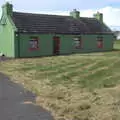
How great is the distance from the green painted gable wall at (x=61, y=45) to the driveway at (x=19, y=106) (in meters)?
21.7

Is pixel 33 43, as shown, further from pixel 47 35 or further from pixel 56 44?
pixel 56 44

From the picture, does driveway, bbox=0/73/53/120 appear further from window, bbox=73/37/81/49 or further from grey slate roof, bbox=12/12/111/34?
window, bbox=73/37/81/49

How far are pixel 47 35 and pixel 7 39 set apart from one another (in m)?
4.60

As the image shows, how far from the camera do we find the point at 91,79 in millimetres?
18203

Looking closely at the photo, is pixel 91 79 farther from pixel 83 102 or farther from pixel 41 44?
pixel 41 44

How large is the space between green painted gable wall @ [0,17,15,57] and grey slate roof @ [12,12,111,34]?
39.6 inches

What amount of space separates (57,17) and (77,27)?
283cm

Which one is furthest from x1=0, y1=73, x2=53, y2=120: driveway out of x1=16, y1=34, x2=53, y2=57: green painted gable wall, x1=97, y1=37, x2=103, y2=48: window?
x1=97, y1=37, x2=103, y2=48: window

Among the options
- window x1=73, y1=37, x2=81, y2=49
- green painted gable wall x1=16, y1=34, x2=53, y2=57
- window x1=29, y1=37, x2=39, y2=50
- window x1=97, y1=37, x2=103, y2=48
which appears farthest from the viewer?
window x1=97, y1=37, x2=103, y2=48

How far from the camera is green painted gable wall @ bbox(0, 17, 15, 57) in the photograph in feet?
127

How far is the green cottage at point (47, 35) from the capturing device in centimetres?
3881

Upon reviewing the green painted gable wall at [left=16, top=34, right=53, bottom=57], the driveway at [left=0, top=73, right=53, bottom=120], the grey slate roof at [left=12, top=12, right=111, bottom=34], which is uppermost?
the grey slate roof at [left=12, top=12, right=111, bottom=34]

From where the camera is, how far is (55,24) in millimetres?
42812

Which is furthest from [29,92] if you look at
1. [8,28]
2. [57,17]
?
[57,17]
